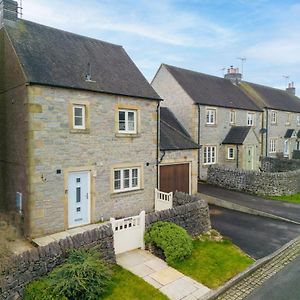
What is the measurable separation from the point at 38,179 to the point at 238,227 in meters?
10.2

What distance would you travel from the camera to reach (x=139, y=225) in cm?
1166

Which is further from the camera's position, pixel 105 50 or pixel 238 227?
pixel 105 50

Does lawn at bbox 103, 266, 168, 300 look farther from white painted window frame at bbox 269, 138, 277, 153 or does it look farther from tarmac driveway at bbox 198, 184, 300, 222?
white painted window frame at bbox 269, 138, 277, 153

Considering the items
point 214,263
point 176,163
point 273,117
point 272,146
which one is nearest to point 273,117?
point 273,117

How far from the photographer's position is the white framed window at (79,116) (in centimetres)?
1362

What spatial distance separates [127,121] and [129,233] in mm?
6569

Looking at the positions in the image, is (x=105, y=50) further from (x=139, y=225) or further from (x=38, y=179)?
(x=139, y=225)

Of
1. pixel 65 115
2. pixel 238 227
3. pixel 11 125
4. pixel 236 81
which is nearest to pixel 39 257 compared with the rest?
pixel 65 115

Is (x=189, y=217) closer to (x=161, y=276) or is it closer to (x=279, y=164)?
(x=161, y=276)

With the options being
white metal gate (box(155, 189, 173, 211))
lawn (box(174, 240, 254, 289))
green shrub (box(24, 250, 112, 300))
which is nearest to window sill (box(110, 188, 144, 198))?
white metal gate (box(155, 189, 173, 211))

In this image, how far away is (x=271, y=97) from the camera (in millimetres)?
38594

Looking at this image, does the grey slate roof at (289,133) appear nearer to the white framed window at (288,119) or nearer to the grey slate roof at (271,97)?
the white framed window at (288,119)

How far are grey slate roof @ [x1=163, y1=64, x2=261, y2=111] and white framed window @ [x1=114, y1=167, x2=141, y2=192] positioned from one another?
37.6ft

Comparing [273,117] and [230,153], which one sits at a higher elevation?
[273,117]
